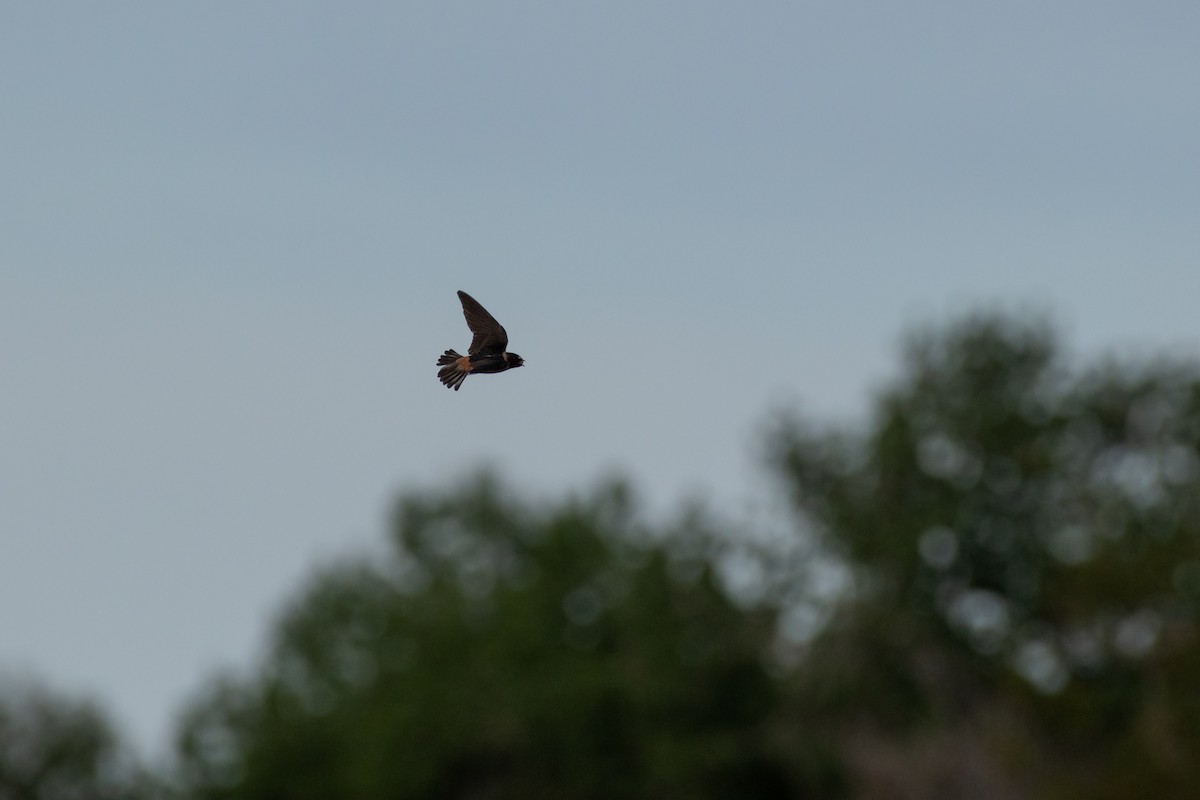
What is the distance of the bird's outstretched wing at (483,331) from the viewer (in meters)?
11.5

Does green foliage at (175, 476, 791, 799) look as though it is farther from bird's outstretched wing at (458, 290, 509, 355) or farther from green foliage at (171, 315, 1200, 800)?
bird's outstretched wing at (458, 290, 509, 355)

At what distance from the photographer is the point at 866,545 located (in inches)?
3056

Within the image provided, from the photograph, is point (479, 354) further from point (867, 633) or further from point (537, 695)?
point (537, 695)

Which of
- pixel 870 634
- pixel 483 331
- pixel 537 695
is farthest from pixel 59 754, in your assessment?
pixel 483 331

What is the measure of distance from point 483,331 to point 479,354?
1.03ft

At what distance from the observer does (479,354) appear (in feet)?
37.5

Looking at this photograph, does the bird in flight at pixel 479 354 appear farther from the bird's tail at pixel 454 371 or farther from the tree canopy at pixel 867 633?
the tree canopy at pixel 867 633

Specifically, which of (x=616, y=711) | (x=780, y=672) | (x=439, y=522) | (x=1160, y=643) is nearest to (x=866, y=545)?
(x=780, y=672)

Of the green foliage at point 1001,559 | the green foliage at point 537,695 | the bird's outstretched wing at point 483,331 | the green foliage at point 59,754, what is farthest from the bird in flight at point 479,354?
the green foliage at point 59,754

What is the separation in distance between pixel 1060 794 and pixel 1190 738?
10.5 feet

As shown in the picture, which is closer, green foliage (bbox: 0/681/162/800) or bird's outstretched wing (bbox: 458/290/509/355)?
bird's outstretched wing (bbox: 458/290/509/355)

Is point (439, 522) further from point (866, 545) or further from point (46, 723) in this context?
point (866, 545)

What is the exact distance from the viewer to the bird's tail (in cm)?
1125

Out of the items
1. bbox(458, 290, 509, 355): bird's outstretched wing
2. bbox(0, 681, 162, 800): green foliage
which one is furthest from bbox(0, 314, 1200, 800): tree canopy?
bbox(458, 290, 509, 355): bird's outstretched wing
